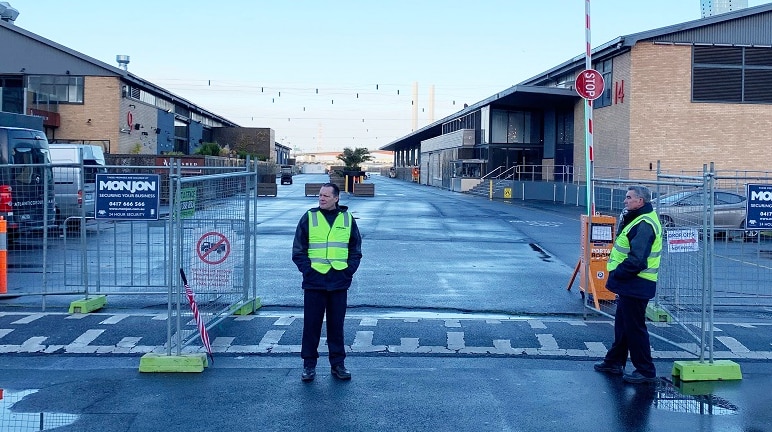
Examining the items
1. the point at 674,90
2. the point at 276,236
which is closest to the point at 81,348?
the point at 276,236

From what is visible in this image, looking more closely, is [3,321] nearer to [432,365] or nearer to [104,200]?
[104,200]

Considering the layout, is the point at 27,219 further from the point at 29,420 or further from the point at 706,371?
the point at 706,371

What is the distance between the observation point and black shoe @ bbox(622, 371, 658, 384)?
770 cm

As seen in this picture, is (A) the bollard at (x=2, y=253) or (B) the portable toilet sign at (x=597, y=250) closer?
(B) the portable toilet sign at (x=597, y=250)

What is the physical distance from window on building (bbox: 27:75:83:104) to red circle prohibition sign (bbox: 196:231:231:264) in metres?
41.6

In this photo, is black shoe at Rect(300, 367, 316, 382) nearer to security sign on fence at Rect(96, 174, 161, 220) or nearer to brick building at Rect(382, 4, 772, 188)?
security sign on fence at Rect(96, 174, 161, 220)

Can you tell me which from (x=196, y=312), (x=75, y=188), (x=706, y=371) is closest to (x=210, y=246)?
(x=196, y=312)

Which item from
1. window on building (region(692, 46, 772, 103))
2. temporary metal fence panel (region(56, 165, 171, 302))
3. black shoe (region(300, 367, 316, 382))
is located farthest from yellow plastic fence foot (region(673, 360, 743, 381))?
window on building (region(692, 46, 772, 103))

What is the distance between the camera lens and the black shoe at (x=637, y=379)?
7699mm

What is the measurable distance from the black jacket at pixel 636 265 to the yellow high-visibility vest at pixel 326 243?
2.56m

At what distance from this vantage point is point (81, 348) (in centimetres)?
884

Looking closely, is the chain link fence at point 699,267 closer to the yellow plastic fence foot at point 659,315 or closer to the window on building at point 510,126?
the yellow plastic fence foot at point 659,315

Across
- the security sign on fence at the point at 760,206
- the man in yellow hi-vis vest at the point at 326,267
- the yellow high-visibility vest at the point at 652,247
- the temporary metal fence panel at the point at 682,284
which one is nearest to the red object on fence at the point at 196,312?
the man in yellow hi-vis vest at the point at 326,267

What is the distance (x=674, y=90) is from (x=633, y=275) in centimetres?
3094
